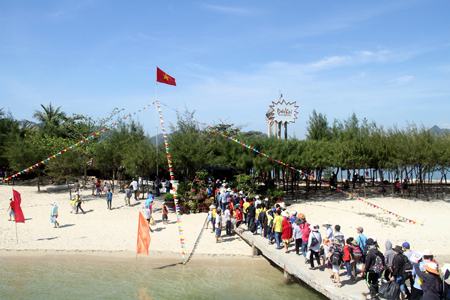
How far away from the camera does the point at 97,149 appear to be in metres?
26.4

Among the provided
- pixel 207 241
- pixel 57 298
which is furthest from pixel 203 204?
pixel 57 298

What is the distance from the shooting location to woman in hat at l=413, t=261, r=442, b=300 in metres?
6.79

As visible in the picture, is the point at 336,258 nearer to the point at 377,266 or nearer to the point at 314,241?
the point at 377,266

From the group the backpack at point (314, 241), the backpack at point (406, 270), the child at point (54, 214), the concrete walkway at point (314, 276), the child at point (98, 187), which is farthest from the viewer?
the child at point (98, 187)

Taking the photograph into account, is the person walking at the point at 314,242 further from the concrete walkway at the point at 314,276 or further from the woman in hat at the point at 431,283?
the woman in hat at the point at 431,283

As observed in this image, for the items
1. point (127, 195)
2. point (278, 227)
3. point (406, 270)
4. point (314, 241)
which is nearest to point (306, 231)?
point (314, 241)

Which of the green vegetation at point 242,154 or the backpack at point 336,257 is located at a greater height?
the green vegetation at point 242,154

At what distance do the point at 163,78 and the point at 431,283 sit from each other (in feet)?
56.2

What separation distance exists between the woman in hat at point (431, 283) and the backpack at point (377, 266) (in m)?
1.14

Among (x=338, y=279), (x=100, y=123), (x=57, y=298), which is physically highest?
(x=100, y=123)

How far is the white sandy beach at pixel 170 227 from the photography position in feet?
48.1

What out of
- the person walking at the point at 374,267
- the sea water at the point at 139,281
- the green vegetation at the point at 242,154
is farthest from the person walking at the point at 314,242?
the green vegetation at the point at 242,154

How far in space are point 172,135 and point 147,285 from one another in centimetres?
1611

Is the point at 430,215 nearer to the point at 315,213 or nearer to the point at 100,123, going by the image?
the point at 315,213
